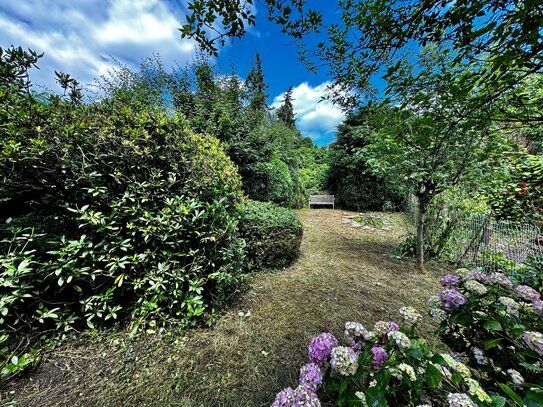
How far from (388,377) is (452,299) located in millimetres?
601

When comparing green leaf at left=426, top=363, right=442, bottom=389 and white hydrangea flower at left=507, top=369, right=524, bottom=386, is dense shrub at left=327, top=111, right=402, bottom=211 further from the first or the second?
green leaf at left=426, top=363, right=442, bottom=389

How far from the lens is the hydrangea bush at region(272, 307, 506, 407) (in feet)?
2.28

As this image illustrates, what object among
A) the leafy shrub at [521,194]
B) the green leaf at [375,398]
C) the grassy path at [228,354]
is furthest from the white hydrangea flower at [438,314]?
the leafy shrub at [521,194]

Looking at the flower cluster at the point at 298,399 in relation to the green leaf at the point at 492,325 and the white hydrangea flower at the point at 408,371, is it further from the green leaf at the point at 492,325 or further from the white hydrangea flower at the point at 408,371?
the green leaf at the point at 492,325

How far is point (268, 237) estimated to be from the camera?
3.21m

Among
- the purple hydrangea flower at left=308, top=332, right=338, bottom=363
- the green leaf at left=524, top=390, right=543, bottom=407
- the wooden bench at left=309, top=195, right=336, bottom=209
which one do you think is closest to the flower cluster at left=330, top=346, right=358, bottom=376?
the purple hydrangea flower at left=308, top=332, right=338, bottom=363

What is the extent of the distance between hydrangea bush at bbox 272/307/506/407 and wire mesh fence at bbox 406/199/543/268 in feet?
10.6

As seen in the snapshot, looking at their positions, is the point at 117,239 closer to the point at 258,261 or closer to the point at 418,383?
the point at 258,261

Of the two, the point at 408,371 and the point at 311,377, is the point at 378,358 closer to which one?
the point at 408,371

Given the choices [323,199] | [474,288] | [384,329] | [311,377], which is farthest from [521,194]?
[323,199]

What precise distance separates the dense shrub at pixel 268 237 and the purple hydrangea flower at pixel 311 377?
7.27 feet

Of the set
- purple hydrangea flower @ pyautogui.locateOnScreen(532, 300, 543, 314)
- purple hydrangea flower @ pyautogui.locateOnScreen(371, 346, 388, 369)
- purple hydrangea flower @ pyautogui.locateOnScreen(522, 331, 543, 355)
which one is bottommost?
purple hydrangea flower @ pyautogui.locateOnScreen(371, 346, 388, 369)

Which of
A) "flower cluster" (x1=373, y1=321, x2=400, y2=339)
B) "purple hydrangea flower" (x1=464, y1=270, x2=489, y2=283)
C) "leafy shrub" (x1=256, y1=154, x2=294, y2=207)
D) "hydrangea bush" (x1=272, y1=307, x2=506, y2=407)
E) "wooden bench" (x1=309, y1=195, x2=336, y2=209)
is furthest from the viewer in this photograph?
"wooden bench" (x1=309, y1=195, x2=336, y2=209)

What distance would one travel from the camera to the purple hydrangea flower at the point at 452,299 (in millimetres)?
987
